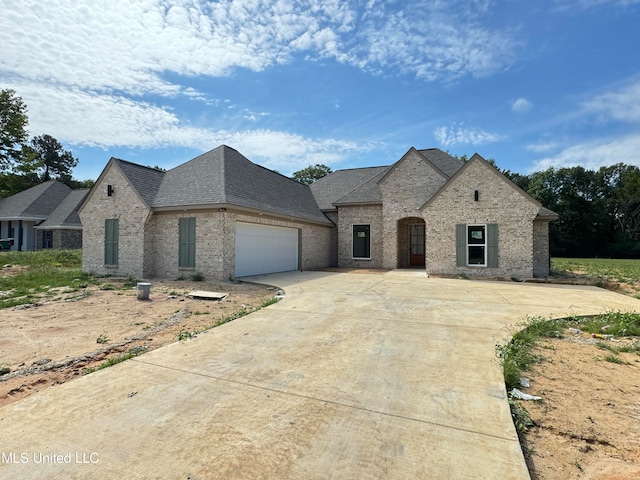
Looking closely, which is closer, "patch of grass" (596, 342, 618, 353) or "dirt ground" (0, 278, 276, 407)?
"dirt ground" (0, 278, 276, 407)

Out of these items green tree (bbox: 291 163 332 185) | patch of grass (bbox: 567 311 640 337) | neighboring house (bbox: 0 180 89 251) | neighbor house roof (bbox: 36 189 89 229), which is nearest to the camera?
patch of grass (bbox: 567 311 640 337)

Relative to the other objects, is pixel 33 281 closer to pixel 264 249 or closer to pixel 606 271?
pixel 264 249

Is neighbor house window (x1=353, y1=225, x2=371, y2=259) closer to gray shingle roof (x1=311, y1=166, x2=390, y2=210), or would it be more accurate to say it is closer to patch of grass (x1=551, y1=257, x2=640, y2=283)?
gray shingle roof (x1=311, y1=166, x2=390, y2=210)

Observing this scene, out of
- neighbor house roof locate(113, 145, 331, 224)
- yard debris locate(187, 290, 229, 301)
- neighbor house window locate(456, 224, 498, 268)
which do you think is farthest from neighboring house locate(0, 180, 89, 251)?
neighbor house window locate(456, 224, 498, 268)

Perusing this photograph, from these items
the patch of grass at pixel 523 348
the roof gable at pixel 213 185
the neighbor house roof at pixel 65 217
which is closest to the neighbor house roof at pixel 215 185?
the roof gable at pixel 213 185

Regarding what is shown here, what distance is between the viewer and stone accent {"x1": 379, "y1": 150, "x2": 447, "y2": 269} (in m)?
16.9

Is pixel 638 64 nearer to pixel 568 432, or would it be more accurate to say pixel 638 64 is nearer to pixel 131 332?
pixel 568 432

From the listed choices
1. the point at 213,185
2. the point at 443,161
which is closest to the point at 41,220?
the point at 213,185

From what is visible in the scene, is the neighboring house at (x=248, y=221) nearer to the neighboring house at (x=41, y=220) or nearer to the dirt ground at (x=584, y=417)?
the dirt ground at (x=584, y=417)

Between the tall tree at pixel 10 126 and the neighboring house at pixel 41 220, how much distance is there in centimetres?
339

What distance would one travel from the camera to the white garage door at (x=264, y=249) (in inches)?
517

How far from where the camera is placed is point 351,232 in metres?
19.0

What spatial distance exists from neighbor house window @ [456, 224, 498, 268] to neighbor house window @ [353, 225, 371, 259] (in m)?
5.54

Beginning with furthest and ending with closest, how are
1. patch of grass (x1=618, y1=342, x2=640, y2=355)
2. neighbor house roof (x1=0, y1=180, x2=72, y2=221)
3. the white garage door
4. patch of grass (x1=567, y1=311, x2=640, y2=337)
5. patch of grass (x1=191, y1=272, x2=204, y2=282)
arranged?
neighbor house roof (x1=0, y1=180, x2=72, y2=221) < the white garage door < patch of grass (x1=191, y1=272, x2=204, y2=282) < patch of grass (x1=567, y1=311, x2=640, y2=337) < patch of grass (x1=618, y1=342, x2=640, y2=355)
